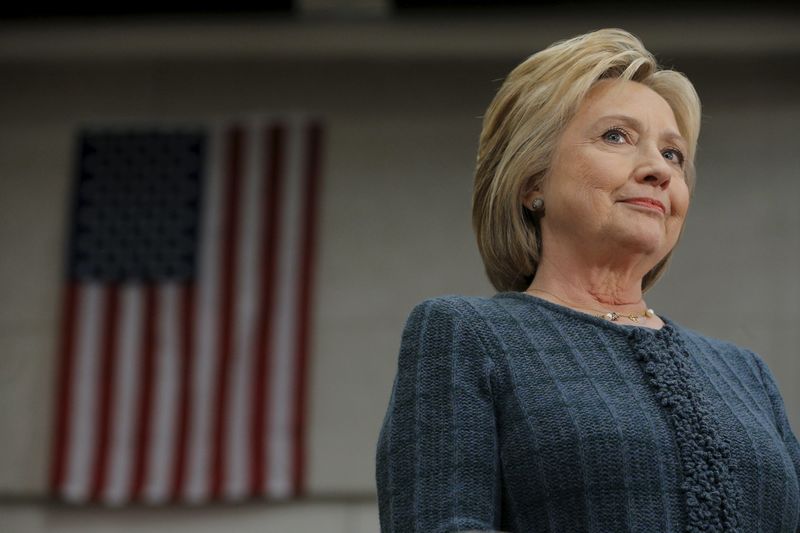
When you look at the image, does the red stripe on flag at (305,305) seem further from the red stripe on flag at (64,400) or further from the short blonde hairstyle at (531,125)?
the short blonde hairstyle at (531,125)

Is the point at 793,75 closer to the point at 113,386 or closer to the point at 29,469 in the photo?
the point at 113,386

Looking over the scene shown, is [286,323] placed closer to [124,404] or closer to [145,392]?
[145,392]

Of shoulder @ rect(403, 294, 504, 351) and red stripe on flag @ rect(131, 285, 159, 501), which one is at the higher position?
shoulder @ rect(403, 294, 504, 351)

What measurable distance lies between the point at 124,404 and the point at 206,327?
53cm

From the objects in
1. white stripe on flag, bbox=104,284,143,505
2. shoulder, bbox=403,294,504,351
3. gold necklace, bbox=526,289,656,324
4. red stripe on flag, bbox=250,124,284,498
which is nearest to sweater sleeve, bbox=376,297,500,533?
shoulder, bbox=403,294,504,351

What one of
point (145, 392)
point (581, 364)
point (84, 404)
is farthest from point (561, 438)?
point (84, 404)

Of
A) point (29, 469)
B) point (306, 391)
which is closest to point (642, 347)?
point (306, 391)

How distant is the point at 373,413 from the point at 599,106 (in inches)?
167

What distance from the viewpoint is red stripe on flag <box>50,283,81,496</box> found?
610 centimetres

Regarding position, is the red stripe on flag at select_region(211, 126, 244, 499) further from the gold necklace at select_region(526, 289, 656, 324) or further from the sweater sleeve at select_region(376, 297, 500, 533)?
the sweater sleeve at select_region(376, 297, 500, 533)

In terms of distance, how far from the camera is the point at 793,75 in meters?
6.46

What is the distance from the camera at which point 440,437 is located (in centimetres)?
173

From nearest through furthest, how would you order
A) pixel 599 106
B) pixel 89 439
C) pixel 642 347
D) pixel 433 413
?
pixel 433 413, pixel 642 347, pixel 599 106, pixel 89 439

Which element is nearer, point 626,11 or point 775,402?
point 775,402
